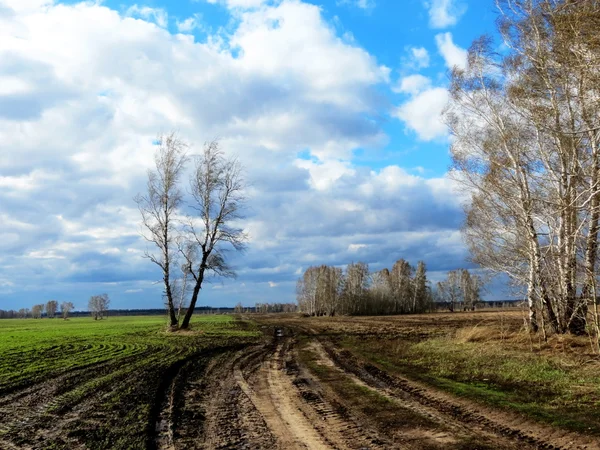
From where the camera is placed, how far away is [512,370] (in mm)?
12164

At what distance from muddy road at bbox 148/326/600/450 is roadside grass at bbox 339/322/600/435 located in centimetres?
75

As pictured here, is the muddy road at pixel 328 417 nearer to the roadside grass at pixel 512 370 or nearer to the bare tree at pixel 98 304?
the roadside grass at pixel 512 370

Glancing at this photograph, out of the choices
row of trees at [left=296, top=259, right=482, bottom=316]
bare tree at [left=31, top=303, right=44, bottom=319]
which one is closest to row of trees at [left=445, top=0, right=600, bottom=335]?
row of trees at [left=296, top=259, right=482, bottom=316]

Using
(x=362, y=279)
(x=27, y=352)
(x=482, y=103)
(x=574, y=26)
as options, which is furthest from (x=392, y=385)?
(x=362, y=279)

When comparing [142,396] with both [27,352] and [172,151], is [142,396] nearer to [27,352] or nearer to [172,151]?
[27,352]

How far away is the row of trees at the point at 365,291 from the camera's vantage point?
101m

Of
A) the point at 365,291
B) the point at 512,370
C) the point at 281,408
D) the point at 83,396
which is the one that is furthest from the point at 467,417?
the point at 365,291

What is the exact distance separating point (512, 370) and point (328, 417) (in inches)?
273

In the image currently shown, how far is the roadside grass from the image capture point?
803 cm

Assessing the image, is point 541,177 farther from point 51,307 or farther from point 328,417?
point 51,307

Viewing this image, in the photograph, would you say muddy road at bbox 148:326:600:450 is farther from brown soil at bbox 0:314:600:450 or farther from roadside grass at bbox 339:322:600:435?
roadside grass at bbox 339:322:600:435

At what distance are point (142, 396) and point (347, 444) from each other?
4.93 m

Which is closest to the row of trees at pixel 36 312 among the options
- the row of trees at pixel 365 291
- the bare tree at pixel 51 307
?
the bare tree at pixel 51 307

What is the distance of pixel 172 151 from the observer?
31.4 meters
